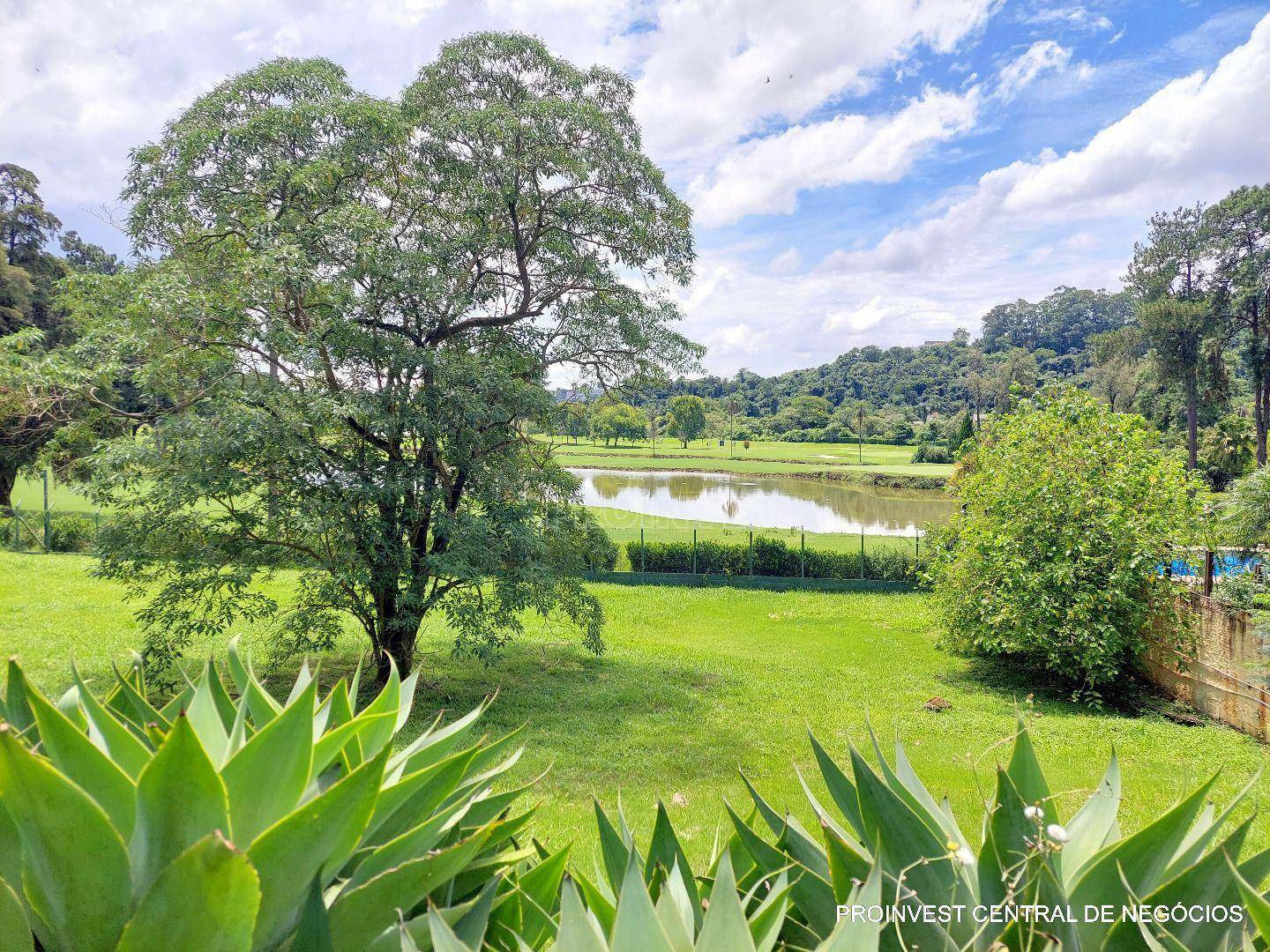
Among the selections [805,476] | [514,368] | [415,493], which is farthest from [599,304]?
[805,476]

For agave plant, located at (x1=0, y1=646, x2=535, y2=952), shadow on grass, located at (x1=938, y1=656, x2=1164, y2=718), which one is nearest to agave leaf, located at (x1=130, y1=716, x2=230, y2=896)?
agave plant, located at (x1=0, y1=646, x2=535, y2=952)

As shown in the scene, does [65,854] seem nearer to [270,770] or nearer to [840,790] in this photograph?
[270,770]

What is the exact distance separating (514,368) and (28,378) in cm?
537

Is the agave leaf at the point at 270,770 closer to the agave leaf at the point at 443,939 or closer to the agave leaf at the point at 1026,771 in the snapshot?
the agave leaf at the point at 443,939

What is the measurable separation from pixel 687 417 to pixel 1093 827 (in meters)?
87.7

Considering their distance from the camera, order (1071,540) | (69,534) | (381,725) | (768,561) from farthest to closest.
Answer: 1. (69,534)
2. (768,561)
3. (1071,540)
4. (381,725)

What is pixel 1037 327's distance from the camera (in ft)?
372

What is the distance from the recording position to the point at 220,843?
3.05ft

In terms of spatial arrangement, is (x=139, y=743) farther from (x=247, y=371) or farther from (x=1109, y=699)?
(x=1109, y=699)

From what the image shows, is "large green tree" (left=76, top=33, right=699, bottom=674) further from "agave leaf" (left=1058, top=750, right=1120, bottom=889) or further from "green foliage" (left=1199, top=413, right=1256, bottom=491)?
"green foliage" (left=1199, top=413, right=1256, bottom=491)

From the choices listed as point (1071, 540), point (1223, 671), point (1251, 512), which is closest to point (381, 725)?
point (1223, 671)

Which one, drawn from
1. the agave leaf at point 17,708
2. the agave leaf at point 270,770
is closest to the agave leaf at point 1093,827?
the agave leaf at point 270,770

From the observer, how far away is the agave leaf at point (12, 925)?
101 centimetres

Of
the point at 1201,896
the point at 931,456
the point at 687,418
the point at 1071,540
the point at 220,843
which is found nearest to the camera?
the point at 220,843
